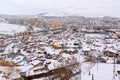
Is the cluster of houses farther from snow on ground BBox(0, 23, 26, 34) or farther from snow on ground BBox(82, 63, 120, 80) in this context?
snow on ground BBox(0, 23, 26, 34)

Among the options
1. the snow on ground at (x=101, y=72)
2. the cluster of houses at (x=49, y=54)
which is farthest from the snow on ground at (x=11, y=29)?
the snow on ground at (x=101, y=72)

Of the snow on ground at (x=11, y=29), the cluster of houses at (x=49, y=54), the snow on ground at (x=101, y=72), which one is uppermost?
the snow on ground at (x=101, y=72)

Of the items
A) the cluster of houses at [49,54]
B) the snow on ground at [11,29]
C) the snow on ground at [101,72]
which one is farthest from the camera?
the snow on ground at [11,29]

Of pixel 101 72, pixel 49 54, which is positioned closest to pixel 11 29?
pixel 49 54

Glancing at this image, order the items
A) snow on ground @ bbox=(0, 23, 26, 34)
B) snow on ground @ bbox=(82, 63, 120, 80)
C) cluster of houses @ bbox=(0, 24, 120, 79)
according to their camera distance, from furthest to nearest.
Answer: snow on ground @ bbox=(0, 23, 26, 34)
cluster of houses @ bbox=(0, 24, 120, 79)
snow on ground @ bbox=(82, 63, 120, 80)

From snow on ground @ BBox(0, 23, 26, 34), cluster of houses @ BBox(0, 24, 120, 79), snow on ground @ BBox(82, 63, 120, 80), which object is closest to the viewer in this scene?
snow on ground @ BBox(82, 63, 120, 80)

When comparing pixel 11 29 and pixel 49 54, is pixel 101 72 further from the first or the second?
pixel 11 29

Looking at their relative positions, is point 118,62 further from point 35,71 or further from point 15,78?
point 15,78

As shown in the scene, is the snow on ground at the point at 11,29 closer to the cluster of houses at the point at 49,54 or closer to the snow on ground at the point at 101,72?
the cluster of houses at the point at 49,54

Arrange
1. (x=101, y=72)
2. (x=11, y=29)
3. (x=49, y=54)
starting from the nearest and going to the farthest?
(x=101, y=72) → (x=49, y=54) → (x=11, y=29)

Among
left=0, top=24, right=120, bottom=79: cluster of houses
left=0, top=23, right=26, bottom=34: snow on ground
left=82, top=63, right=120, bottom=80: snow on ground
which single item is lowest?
left=0, top=23, right=26, bottom=34: snow on ground

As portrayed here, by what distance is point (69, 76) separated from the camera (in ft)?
18.3

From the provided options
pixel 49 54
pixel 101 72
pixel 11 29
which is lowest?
pixel 11 29

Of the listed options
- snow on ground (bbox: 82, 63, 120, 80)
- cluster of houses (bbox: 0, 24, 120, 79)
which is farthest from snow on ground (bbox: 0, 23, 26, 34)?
snow on ground (bbox: 82, 63, 120, 80)
